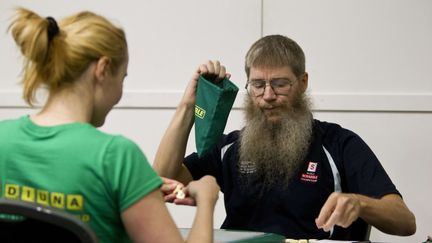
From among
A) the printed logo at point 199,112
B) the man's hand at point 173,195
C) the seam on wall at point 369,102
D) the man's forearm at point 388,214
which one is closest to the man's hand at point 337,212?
the man's forearm at point 388,214

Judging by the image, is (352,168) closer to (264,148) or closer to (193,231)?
(264,148)

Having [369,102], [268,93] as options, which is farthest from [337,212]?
[369,102]

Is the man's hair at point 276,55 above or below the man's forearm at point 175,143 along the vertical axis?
above

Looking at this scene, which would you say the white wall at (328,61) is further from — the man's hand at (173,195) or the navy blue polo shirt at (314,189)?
the man's hand at (173,195)

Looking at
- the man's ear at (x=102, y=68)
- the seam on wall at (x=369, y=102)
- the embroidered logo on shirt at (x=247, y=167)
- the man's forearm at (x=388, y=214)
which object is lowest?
the man's forearm at (x=388, y=214)

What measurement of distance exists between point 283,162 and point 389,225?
0.47 m

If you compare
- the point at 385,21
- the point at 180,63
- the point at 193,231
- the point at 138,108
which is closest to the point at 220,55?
the point at 180,63

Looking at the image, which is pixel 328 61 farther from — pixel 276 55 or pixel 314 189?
pixel 314 189

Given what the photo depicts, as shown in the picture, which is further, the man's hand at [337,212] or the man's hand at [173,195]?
the man's hand at [337,212]

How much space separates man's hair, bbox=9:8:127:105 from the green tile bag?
36.3 inches

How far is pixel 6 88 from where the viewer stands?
11.7 feet

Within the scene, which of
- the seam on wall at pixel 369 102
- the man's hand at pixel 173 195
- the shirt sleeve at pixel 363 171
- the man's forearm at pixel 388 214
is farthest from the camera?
the seam on wall at pixel 369 102

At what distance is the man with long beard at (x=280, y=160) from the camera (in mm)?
2381

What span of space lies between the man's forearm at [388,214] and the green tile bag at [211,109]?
552 millimetres
